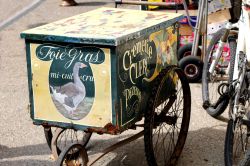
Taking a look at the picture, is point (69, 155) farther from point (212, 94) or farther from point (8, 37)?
point (8, 37)

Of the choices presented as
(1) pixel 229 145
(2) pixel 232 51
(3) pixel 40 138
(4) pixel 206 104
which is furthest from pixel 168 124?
(3) pixel 40 138

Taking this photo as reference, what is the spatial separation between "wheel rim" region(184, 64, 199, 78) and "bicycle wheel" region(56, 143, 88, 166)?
103 inches

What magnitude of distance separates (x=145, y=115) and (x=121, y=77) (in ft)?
1.13

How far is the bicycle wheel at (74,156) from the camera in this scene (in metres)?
3.46

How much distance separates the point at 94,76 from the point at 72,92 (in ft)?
0.63

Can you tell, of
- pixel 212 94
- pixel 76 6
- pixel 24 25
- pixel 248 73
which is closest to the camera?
pixel 248 73

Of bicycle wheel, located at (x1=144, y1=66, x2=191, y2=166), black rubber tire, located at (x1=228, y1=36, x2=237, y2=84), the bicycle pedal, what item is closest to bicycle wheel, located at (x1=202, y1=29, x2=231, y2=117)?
the bicycle pedal

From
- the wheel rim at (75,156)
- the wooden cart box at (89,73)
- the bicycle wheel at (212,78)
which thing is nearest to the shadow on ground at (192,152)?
the bicycle wheel at (212,78)

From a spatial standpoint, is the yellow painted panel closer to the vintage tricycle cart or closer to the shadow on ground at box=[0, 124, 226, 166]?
the vintage tricycle cart

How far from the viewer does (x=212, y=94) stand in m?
5.63

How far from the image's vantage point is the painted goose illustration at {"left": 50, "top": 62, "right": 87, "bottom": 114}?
341 centimetres

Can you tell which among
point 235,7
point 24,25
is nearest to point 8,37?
point 24,25

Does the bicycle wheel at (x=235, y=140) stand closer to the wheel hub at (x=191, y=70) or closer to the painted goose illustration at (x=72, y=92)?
the painted goose illustration at (x=72, y=92)

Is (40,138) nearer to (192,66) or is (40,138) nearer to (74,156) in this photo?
(74,156)
